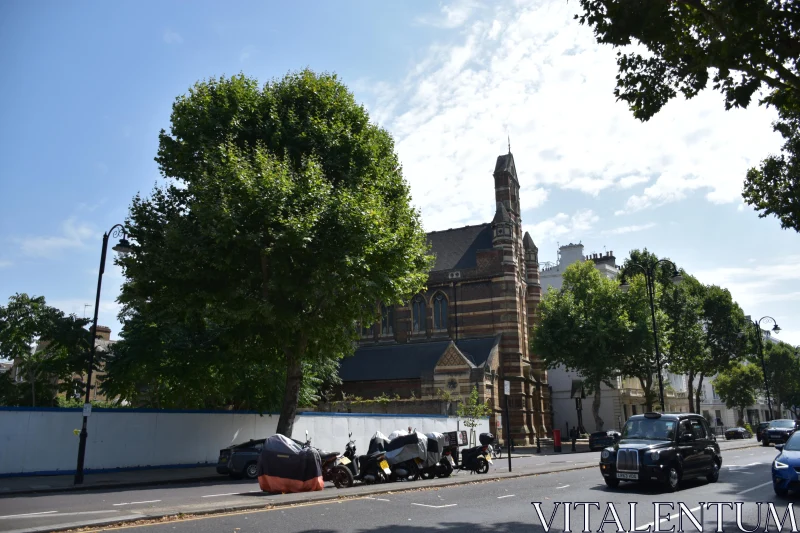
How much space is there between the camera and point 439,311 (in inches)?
1907

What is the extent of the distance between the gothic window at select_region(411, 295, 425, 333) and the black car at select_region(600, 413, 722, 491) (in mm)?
33256

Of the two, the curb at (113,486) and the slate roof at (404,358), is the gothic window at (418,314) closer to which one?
the slate roof at (404,358)

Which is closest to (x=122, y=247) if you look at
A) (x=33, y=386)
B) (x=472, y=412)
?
(x=472, y=412)

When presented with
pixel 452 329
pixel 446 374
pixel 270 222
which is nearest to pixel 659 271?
pixel 452 329

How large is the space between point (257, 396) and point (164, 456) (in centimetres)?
491

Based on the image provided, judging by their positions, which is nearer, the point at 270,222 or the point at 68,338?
the point at 270,222

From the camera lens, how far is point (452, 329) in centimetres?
4712

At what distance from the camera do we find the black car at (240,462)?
1980cm

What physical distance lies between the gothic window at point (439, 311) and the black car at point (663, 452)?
32.0m

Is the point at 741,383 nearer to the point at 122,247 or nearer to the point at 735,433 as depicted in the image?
the point at 735,433

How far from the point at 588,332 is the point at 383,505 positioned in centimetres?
3192

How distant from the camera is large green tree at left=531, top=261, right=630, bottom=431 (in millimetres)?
41062

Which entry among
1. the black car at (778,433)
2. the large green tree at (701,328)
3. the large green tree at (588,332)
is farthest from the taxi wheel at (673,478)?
the large green tree at (701,328)

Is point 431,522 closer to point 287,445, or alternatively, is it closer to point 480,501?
point 480,501
